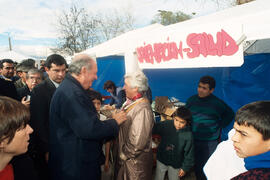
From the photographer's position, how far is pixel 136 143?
1.78m

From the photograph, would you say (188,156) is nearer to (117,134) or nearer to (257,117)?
(117,134)

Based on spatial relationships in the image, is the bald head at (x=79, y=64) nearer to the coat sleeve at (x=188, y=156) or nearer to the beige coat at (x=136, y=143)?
the beige coat at (x=136, y=143)

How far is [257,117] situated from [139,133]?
3.59ft

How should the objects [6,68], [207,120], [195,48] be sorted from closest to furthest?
[195,48] < [207,120] < [6,68]

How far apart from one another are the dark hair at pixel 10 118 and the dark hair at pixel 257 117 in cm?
117

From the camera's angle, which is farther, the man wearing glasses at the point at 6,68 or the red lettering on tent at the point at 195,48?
the man wearing glasses at the point at 6,68

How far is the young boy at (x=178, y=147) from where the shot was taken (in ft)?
7.13

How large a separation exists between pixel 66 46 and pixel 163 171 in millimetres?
18285

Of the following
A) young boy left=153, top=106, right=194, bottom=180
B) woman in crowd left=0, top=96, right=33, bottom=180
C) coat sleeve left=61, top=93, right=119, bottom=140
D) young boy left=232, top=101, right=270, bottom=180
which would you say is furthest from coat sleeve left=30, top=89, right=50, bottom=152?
young boy left=232, top=101, right=270, bottom=180

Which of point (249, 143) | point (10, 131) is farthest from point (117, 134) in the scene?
point (249, 143)

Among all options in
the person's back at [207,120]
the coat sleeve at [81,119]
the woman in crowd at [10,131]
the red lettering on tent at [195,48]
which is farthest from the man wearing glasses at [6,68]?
the person's back at [207,120]

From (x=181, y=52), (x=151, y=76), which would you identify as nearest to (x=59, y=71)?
(x=181, y=52)

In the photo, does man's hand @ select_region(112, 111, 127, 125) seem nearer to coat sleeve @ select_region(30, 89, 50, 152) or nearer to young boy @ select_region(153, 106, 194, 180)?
young boy @ select_region(153, 106, 194, 180)

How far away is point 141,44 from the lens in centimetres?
274
